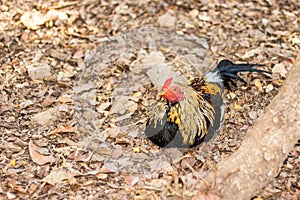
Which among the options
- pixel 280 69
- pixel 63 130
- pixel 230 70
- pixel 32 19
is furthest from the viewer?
pixel 32 19

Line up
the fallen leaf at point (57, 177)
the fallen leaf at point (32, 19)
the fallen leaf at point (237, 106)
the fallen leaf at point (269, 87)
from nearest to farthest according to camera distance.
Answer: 1. the fallen leaf at point (57, 177)
2. the fallen leaf at point (237, 106)
3. the fallen leaf at point (269, 87)
4. the fallen leaf at point (32, 19)

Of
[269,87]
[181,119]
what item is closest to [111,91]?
[181,119]

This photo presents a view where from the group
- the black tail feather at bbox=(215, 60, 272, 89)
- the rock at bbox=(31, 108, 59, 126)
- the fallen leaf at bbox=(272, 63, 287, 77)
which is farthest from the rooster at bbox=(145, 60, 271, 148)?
the fallen leaf at bbox=(272, 63, 287, 77)

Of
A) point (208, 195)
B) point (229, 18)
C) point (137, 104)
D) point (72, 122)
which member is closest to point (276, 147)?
point (208, 195)

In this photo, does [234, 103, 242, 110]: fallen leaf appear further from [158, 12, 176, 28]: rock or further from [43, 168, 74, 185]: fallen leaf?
[43, 168, 74, 185]: fallen leaf

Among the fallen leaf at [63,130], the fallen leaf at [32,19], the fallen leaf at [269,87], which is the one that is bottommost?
the fallen leaf at [63,130]

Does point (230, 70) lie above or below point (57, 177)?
above

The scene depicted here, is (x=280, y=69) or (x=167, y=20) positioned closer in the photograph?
(x=280, y=69)

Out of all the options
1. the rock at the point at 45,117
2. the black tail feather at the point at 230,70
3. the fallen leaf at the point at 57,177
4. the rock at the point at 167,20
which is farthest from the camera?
the rock at the point at 167,20

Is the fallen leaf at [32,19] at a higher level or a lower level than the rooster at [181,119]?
lower

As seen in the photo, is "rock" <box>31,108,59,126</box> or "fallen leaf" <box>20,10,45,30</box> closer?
"rock" <box>31,108,59,126</box>

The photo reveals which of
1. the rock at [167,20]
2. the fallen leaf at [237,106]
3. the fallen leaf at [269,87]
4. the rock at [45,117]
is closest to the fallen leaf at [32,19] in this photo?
the rock at [167,20]

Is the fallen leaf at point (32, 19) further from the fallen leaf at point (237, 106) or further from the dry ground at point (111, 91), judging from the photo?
the fallen leaf at point (237, 106)

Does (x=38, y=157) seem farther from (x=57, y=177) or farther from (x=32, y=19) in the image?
(x=32, y=19)
